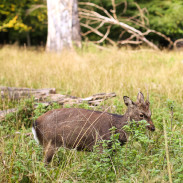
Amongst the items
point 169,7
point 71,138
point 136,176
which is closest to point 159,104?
point 71,138

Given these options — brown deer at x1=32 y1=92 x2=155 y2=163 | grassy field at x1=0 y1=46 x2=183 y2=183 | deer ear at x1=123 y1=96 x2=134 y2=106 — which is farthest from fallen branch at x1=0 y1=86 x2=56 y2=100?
deer ear at x1=123 y1=96 x2=134 y2=106

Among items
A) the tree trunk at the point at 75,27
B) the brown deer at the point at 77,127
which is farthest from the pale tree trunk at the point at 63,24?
the brown deer at the point at 77,127

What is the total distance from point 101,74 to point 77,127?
11.6 feet

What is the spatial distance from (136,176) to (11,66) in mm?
6230

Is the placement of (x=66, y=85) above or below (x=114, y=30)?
below

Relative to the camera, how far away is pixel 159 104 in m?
5.14

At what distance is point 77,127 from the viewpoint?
141 inches

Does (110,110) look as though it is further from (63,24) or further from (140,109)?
(63,24)

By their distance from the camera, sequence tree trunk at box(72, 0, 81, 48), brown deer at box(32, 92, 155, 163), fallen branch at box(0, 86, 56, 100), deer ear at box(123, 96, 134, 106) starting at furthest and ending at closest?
tree trunk at box(72, 0, 81, 48) → fallen branch at box(0, 86, 56, 100) → deer ear at box(123, 96, 134, 106) → brown deer at box(32, 92, 155, 163)

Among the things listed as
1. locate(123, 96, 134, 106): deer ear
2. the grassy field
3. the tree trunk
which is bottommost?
the grassy field

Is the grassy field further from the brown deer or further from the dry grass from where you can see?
the brown deer

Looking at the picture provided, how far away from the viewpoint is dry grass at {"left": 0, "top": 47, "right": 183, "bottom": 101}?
614cm

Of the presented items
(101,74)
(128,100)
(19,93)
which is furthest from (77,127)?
(101,74)

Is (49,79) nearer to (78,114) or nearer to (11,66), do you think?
Answer: (11,66)
